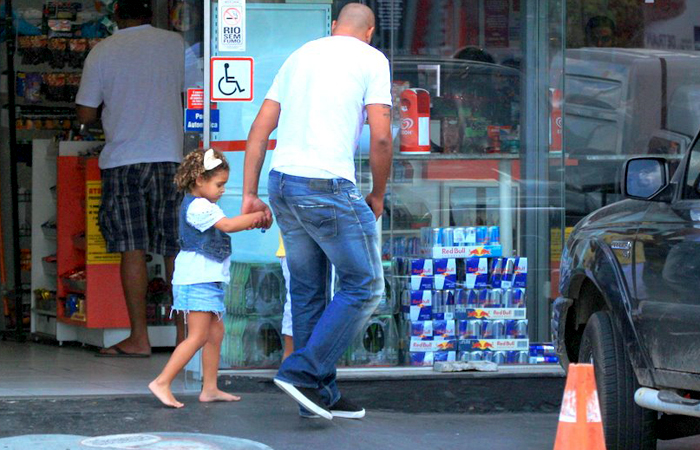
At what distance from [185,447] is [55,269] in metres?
4.08

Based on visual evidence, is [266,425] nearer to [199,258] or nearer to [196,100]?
[199,258]

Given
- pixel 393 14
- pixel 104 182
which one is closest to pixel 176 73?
pixel 104 182

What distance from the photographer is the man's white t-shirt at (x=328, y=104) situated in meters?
5.94

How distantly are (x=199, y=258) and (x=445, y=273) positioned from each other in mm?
1615

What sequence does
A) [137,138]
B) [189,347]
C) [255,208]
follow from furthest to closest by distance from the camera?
[137,138] → [189,347] → [255,208]

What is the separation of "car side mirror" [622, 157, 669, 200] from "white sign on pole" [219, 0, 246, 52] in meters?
2.58

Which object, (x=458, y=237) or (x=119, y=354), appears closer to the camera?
(x=458, y=237)

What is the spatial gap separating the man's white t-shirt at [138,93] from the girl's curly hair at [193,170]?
5.80 ft

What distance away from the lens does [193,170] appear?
6.38m

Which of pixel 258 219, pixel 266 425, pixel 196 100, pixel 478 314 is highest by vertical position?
pixel 196 100

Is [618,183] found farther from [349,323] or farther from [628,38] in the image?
[349,323]

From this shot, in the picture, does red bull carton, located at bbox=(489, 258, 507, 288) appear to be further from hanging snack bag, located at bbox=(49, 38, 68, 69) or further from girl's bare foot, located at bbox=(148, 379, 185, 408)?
hanging snack bag, located at bbox=(49, 38, 68, 69)

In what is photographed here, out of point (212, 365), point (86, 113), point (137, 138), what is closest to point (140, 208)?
point (137, 138)

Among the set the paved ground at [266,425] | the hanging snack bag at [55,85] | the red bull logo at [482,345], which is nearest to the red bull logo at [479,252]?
the red bull logo at [482,345]
